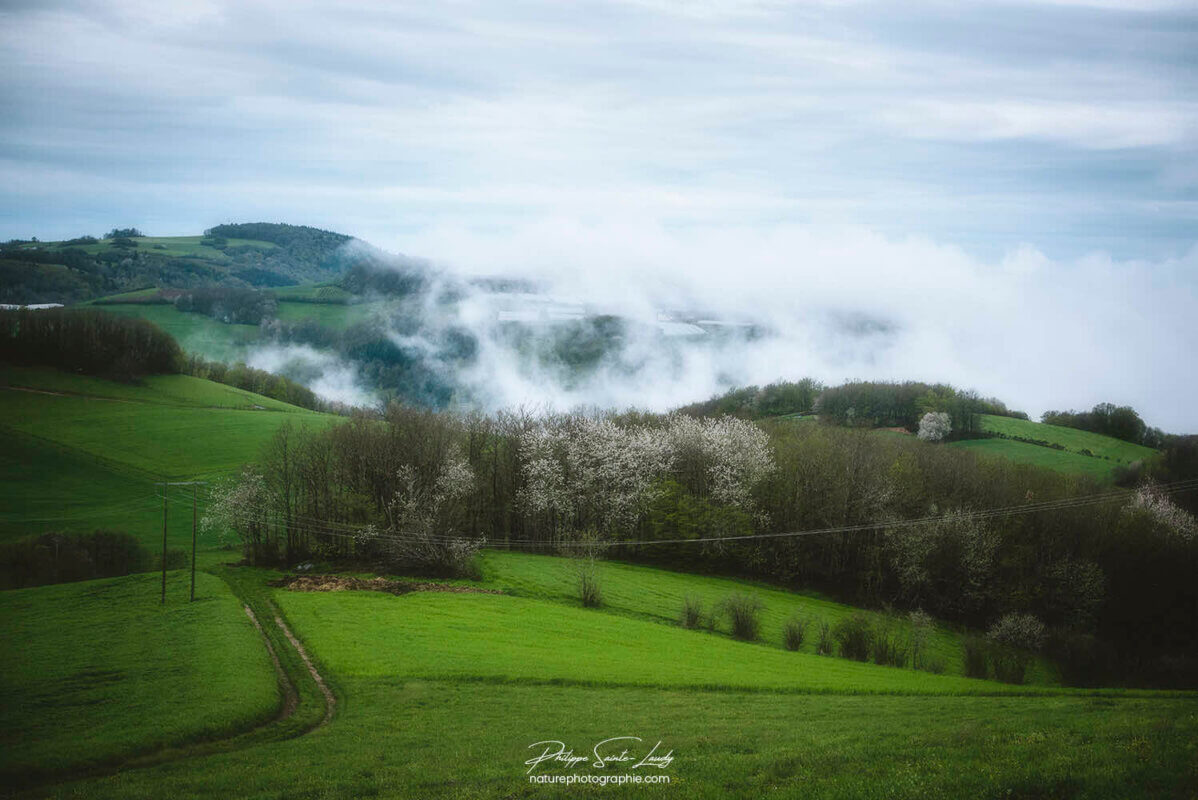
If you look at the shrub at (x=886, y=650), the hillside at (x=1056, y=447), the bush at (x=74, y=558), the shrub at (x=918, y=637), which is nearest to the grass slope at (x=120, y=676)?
the bush at (x=74, y=558)

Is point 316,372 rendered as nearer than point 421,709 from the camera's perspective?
No

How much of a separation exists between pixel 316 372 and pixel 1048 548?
18039cm

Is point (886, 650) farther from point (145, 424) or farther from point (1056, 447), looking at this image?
point (145, 424)

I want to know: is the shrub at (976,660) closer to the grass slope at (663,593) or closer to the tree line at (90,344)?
the grass slope at (663,593)

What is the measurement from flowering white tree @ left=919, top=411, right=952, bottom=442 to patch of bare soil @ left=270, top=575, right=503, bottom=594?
81.5 m

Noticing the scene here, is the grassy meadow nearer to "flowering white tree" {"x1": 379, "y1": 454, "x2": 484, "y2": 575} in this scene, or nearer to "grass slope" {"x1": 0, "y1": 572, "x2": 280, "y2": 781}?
"grass slope" {"x1": 0, "y1": 572, "x2": 280, "y2": 781}

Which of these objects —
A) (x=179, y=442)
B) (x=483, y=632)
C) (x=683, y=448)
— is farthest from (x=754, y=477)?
(x=179, y=442)

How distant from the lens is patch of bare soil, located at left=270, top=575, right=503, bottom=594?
54750mm

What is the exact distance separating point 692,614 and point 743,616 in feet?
12.4

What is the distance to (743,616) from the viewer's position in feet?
164

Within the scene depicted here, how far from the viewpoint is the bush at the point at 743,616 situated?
49.5 m

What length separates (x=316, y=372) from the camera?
7667 inches

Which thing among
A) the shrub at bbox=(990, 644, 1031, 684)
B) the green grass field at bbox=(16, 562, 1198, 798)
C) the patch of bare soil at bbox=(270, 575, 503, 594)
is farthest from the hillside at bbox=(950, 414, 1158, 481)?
the patch of bare soil at bbox=(270, 575, 503, 594)

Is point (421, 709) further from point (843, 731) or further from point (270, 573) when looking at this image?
point (270, 573)
